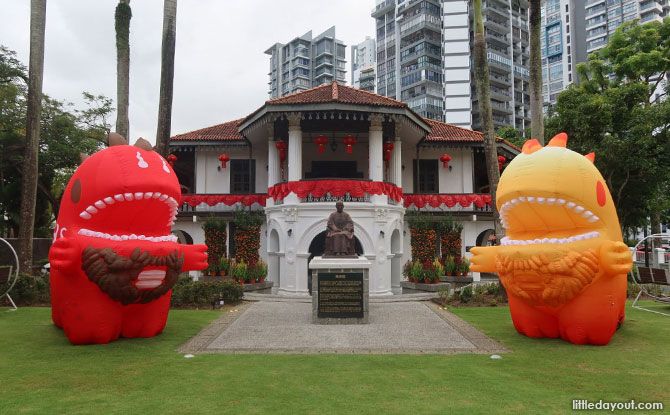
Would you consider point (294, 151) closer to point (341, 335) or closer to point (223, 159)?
point (223, 159)

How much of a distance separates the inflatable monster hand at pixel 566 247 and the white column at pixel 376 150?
8926 millimetres

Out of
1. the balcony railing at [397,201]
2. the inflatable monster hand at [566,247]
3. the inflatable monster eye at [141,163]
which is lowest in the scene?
the inflatable monster hand at [566,247]

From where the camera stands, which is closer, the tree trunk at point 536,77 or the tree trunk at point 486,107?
the tree trunk at point 536,77

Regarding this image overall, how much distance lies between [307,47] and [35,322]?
85.0 m

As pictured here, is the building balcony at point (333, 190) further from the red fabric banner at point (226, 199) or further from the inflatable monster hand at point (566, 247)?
the inflatable monster hand at point (566, 247)

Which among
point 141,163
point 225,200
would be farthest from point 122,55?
point 141,163

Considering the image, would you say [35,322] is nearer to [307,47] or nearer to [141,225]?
[141,225]

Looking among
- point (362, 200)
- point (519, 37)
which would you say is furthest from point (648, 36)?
point (519, 37)

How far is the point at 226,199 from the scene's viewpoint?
19.4 m

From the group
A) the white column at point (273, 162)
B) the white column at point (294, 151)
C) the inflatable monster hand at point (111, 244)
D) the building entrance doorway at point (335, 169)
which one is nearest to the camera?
the inflatable monster hand at point (111, 244)

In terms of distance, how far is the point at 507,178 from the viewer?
7.80m

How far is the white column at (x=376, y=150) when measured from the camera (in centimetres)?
1659

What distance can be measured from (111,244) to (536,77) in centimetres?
1127

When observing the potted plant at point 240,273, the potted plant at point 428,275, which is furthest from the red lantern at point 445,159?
the potted plant at point 240,273
